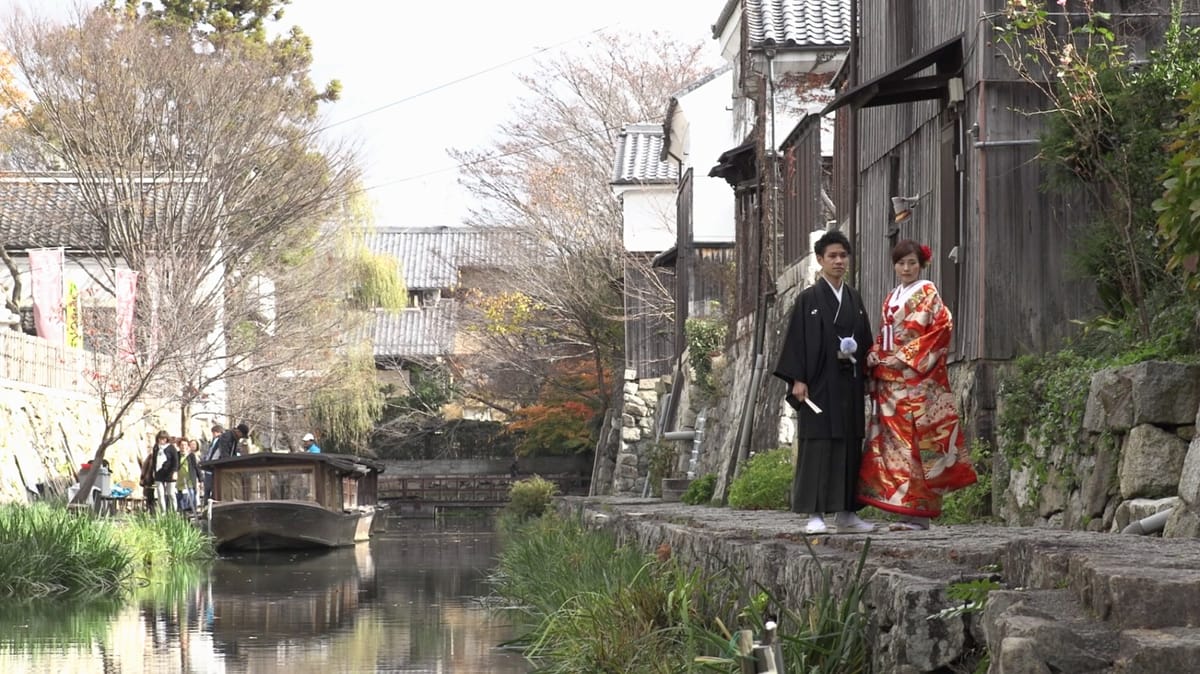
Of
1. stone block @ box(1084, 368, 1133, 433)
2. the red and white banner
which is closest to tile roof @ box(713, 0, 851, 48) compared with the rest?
stone block @ box(1084, 368, 1133, 433)

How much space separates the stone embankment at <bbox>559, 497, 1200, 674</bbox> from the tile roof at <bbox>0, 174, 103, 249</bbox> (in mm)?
34356

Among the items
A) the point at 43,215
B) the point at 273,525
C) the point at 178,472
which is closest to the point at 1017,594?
the point at 273,525

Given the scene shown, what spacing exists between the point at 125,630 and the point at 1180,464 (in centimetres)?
960

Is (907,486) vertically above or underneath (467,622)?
above

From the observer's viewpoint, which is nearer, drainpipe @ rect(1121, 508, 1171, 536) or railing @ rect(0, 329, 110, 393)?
drainpipe @ rect(1121, 508, 1171, 536)

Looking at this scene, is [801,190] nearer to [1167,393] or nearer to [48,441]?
[1167,393]

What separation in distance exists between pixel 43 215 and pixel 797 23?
24514 millimetres

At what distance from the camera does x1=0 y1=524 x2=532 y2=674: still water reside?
11898 millimetres

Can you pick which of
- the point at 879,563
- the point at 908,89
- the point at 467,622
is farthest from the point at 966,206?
the point at 879,563

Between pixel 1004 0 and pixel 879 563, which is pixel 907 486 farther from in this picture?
pixel 1004 0

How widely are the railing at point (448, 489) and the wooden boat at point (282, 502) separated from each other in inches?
613

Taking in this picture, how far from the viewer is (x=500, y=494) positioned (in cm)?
4941

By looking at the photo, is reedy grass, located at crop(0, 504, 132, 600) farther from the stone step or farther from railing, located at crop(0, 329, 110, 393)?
railing, located at crop(0, 329, 110, 393)

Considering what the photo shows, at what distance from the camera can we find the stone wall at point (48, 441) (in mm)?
29734
